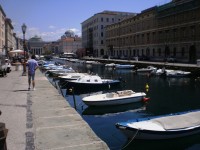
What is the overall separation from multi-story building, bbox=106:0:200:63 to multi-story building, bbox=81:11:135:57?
94.0 feet

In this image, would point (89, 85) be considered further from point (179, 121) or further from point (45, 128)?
point (45, 128)

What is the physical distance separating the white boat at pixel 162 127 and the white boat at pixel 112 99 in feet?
28.5

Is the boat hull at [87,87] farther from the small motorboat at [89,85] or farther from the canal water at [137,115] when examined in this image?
the canal water at [137,115]

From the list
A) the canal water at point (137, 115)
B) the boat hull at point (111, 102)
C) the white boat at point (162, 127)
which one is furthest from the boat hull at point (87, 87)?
the white boat at point (162, 127)

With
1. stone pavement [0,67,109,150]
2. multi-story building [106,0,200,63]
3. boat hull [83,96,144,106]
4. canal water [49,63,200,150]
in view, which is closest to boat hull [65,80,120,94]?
canal water [49,63,200,150]

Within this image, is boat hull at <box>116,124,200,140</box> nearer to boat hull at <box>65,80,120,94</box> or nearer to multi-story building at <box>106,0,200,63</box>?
boat hull at <box>65,80,120,94</box>

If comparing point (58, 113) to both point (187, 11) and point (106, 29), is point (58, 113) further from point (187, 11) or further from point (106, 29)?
point (106, 29)

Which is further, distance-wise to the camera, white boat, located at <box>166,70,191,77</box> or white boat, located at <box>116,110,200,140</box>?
white boat, located at <box>166,70,191,77</box>

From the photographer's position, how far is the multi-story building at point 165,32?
73.1 metres

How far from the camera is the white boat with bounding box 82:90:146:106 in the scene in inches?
905

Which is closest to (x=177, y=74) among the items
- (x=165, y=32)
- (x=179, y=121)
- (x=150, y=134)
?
(x=165, y=32)

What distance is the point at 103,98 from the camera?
2352cm

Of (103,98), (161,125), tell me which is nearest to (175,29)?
(103,98)

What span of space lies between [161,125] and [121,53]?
11137 cm
